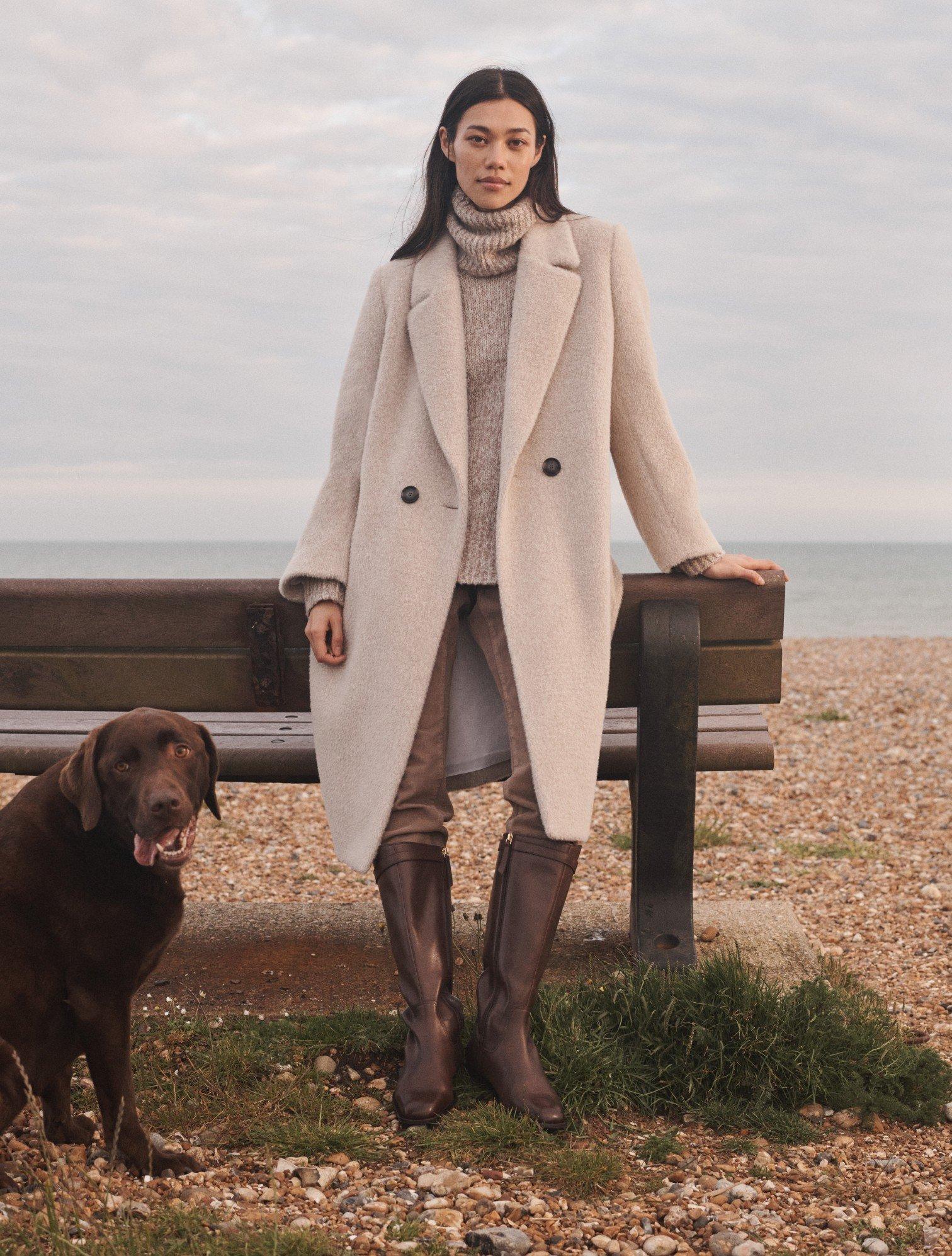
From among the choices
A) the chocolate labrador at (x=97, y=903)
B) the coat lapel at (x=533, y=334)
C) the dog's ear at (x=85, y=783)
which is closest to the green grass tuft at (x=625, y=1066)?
the chocolate labrador at (x=97, y=903)

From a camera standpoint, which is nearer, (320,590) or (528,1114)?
(528,1114)

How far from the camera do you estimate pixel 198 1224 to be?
214 centimetres

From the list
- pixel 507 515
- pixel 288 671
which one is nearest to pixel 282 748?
pixel 288 671

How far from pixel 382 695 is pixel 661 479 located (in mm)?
930

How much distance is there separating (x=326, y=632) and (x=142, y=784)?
2.98ft

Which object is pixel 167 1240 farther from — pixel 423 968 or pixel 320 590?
pixel 320 590

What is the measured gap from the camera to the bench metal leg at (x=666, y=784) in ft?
10.5

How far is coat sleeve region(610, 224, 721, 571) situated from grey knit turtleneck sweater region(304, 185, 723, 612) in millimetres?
79

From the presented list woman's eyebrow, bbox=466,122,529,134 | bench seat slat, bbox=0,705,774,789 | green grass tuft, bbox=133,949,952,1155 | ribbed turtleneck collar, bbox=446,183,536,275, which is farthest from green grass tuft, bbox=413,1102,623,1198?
woman's eyebrow, bbox=466,122,529,134

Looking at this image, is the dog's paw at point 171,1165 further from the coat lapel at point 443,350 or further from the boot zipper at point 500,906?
the coat lapel at point 443,350

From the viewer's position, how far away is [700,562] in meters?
3.26

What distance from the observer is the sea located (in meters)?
36.2

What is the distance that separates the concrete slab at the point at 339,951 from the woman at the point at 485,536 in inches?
22.7

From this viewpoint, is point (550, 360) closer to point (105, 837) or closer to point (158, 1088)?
point (105, 837)
